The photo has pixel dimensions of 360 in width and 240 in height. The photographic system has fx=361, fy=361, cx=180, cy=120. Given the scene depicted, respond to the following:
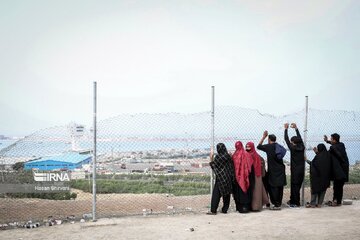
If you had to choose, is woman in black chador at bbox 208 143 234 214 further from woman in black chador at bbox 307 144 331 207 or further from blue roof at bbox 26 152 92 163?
blue roof at bbox 26 152 92 163

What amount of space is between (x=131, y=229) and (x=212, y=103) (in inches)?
108

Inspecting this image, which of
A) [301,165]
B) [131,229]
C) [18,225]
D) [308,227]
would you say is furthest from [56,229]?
[301,165]

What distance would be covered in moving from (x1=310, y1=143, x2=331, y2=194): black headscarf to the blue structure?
4.51 metres

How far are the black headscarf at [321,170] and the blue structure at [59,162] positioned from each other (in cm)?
451

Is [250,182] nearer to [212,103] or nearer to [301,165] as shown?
[301,165]

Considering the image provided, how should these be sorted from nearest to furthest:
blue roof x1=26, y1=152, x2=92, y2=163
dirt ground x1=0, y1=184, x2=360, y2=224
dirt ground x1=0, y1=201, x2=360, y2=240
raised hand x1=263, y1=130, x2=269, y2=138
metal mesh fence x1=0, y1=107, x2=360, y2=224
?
dirt ground x1=0, y1=201, x2=360, y2=240
metal mesh fence x1=0, y1=107, x2=360, y2=224
blue roof x1=26, y1=152, x2=92, y2=163
raised hand x1=263, y1=130, x2=269, y2=138
dirt ground x1=0, y1=184, x2=360, y2=224

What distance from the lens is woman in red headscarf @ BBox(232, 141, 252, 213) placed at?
6.81 meters

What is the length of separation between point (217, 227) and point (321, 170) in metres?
2.77

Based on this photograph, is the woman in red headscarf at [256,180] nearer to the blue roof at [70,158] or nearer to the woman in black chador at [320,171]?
the woman in black chador at [320,171]

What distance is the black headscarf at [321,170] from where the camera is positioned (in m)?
7.30

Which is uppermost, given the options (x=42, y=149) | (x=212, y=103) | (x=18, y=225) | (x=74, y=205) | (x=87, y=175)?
(x=212, y=103)

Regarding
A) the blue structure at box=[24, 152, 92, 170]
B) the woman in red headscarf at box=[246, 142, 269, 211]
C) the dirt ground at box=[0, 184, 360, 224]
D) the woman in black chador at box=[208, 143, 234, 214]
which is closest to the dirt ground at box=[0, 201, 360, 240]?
the woman in red headscarf at box=[246, 142, 269, 211]

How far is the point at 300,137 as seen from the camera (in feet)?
24.0

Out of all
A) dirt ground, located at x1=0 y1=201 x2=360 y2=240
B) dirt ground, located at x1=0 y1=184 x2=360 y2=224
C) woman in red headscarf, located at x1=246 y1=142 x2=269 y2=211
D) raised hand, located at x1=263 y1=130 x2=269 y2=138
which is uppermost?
raised hand, located at x1=263 y1=130 x2=269 y2=138
